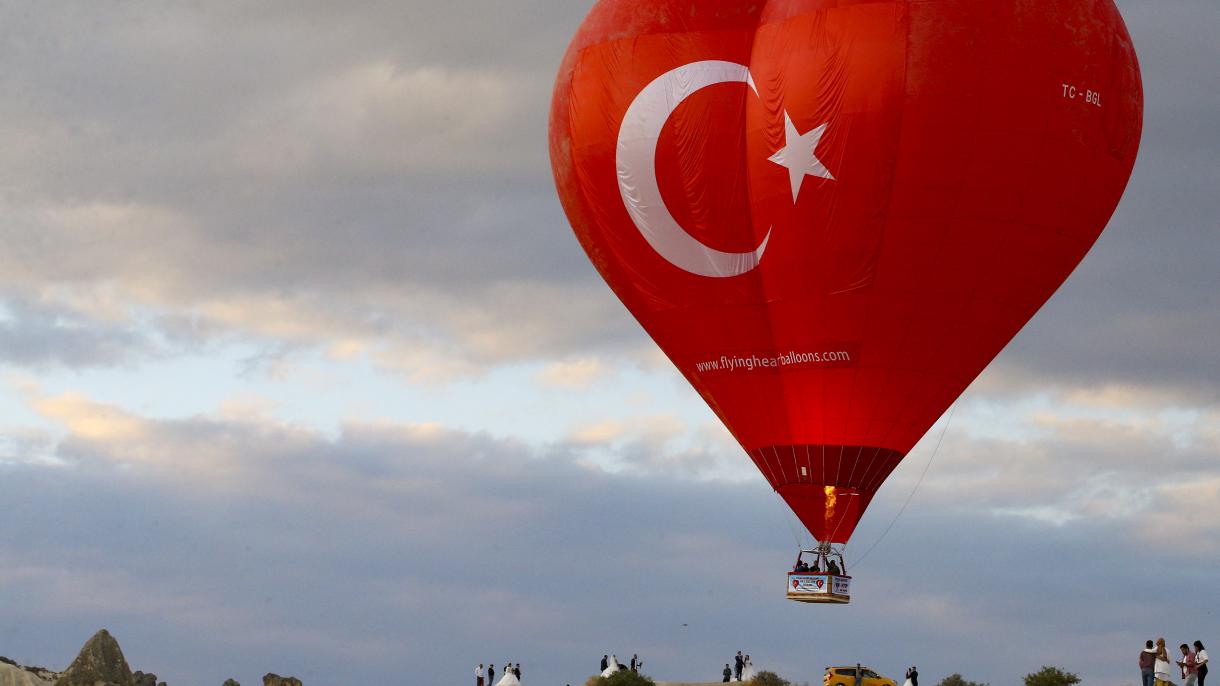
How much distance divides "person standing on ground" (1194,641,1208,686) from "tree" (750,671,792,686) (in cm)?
1889

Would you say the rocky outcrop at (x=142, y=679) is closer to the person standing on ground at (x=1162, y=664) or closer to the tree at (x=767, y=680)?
the tree at (x=767, y=680)

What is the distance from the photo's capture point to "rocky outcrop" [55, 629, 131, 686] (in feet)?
235

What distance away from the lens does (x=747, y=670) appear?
5406 cm

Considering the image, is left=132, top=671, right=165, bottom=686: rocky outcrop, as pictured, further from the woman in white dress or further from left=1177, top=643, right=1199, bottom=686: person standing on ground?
left=1177, top=643, right=1199, bottom=686: person standing on ground

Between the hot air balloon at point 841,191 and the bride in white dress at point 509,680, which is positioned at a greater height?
the hot air balloon at point 841,191

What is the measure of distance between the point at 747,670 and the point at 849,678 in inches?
278

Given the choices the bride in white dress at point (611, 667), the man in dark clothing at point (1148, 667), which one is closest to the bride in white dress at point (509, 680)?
the bride in white dress at point (611, 667)

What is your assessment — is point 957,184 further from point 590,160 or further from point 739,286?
point 590,160

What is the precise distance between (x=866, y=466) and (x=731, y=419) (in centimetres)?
395

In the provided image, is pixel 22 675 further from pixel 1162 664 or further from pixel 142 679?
pixel 1162 664

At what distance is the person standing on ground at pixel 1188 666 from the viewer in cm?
3578

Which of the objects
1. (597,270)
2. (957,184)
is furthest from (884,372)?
(597,270)

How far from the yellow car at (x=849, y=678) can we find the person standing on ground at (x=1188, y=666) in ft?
40.0

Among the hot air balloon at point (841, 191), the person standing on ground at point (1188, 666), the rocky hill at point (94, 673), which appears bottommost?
the person standing on ground at point (1188, 666)
